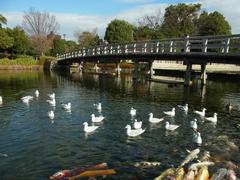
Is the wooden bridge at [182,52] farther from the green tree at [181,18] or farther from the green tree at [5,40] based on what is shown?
the green tree at [181,18]

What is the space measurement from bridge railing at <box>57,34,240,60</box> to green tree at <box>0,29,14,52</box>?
12.0m

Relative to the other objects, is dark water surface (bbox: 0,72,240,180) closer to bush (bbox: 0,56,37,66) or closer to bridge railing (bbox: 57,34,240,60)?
bridge railing (bbox: 57,34,240,60)

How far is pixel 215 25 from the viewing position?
2923 inches

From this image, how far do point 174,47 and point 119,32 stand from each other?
169ft

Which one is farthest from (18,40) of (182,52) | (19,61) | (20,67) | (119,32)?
(182,52)

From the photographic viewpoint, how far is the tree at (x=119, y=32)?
280ft

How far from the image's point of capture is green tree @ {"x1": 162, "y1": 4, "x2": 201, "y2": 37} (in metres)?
83.4

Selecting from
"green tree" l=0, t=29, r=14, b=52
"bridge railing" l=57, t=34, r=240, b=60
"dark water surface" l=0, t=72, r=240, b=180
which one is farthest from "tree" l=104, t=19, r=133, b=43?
"dark water surface" l=0, t=72, r=240, b=180

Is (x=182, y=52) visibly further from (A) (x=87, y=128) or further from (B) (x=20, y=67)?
(B) (x=20, y=67)

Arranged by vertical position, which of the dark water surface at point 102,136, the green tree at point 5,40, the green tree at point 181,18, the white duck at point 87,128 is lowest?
the dark water surface at point 102,136

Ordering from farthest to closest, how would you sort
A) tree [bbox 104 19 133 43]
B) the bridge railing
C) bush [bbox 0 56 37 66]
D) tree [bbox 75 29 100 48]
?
tree [bbox 75 29 100 48] < tree [bbox 104 19 133 43] < bush [bbox 0 56 37 66] < the bridge railing

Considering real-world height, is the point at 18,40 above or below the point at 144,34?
below

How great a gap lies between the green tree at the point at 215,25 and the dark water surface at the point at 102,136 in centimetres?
4512

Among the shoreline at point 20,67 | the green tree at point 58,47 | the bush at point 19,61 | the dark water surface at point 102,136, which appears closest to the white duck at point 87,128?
the dark water surface at point 102,136
